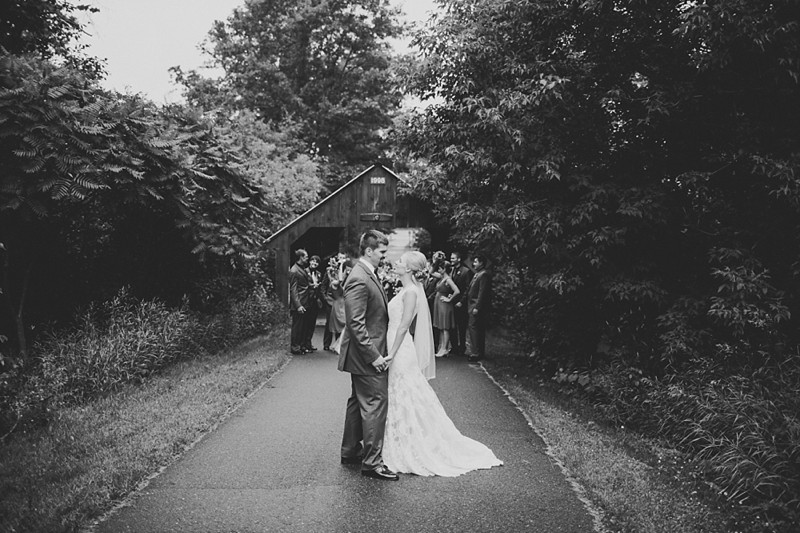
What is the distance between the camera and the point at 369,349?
560 cm

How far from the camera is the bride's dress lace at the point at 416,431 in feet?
19.3

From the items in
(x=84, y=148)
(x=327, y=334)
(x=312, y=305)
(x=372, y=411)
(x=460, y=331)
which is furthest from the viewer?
(x=327, y=334)

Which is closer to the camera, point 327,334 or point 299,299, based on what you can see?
point 299,299

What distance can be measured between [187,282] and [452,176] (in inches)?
288

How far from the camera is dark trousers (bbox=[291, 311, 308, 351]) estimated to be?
14.0 metres

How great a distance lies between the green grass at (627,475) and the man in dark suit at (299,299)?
602 cm

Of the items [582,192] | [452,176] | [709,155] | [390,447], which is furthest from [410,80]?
[390,447]

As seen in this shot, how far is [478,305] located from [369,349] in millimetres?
7459

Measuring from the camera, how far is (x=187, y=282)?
15.3 m

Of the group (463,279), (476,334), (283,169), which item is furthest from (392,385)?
(283,169)

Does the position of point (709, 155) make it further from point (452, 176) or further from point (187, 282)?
point (187, 282)

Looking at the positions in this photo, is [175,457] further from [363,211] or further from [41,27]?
[363,211]

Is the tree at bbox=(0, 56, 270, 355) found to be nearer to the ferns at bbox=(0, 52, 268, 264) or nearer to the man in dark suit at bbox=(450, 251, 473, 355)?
the ferns at bbox=(0, 52, 268, 264)

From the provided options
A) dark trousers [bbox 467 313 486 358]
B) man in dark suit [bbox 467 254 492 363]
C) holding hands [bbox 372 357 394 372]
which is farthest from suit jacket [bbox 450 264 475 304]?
holding hands [bbox 372 357 394 372]
